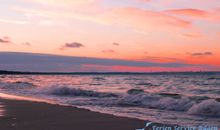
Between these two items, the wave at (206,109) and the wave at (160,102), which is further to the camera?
the wave at (160,102)

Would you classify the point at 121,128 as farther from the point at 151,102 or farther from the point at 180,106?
the point at 151,102

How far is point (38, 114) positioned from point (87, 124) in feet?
8.42

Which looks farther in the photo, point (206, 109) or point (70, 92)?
point (70, 92)

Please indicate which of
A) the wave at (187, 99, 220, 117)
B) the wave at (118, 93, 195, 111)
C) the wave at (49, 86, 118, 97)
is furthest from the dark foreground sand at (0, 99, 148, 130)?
the wave at (49, 86, 118, 97)

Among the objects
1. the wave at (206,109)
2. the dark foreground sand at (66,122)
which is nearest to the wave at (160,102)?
the wave at (206,109)

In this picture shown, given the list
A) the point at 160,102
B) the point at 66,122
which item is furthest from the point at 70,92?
the point at 66,122

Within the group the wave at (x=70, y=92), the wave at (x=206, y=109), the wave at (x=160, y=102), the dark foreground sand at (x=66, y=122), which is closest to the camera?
the dark foreground sand at (x=66, y=122)

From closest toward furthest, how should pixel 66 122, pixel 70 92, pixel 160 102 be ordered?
pixel 66 122 → pixel 160 102 → pixel 70 92

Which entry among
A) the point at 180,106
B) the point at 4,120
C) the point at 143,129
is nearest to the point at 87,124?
the point at 143,129

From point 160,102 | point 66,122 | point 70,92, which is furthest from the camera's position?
point 70,92

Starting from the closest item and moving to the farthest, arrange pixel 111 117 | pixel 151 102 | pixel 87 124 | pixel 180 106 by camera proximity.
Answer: pixel 87 124
pixel 111 117
pixel 180 106
pixel 151 102

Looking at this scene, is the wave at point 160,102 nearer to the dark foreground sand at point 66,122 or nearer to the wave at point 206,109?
the wave at point 206,109

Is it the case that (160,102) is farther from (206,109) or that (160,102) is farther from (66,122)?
(66,122)

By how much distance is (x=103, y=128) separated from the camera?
9.09 m
